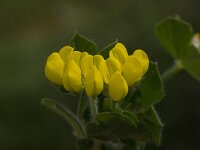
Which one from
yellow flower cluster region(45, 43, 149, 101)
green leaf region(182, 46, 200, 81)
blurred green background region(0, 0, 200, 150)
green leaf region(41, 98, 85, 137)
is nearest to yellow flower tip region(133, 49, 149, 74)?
yellow flower cluster region(45, 43, 149, 101)

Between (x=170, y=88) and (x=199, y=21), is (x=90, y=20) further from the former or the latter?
(x=170, y=88)

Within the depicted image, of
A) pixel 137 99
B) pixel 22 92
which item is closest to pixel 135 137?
pixel 137 99

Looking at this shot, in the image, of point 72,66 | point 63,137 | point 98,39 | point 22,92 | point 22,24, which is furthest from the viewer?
point 22,24

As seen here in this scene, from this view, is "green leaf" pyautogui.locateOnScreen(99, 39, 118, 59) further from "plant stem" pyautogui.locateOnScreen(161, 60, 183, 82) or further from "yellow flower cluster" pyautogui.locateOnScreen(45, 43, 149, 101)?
"plant stem" pyautogui.locateOnScreen(161, 60, 183, 82)

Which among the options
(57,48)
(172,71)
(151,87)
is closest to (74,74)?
(151,87)

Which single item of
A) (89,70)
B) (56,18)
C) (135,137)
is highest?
(89,70)

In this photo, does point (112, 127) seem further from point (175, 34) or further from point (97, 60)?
point (175, 34)

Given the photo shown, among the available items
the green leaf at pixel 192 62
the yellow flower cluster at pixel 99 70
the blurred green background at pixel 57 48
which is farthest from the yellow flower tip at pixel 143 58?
the blurred green background at pixel 57 48
